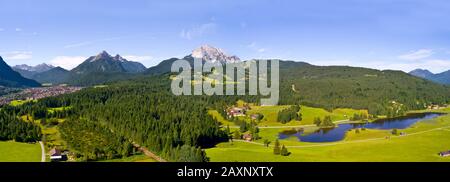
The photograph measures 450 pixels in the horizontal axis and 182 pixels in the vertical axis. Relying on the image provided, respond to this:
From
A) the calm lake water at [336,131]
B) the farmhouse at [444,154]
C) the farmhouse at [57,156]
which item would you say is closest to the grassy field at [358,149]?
the farmhouse at [444,154]

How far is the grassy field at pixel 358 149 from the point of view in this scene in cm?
10050

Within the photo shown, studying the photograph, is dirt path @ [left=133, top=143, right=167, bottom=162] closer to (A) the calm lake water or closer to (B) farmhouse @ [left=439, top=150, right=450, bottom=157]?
(A) the calm lake water

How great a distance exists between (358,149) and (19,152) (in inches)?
3859

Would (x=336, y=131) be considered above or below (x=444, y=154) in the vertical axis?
above

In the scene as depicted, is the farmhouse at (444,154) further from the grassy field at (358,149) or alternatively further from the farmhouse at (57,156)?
the farmhouse at (57,156)

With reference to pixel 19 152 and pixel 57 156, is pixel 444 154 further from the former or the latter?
pixel 19 152

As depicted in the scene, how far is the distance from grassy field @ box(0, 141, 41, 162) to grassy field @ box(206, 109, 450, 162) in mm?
47137

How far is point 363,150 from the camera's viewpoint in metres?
113

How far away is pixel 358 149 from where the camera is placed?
374 ft

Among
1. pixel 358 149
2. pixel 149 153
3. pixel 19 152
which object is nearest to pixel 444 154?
pixel 358 149

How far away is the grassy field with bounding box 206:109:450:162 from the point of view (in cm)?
10050

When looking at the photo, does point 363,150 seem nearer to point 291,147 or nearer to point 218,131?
point 291,147

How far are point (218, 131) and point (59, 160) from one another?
57418 millimetres

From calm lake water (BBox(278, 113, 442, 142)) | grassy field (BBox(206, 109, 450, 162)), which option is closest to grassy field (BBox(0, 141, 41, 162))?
grassy field (BBox(206, 109, 450, 162))
